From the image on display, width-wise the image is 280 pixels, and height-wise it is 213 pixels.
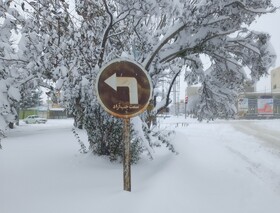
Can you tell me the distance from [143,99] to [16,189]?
2.56 meters

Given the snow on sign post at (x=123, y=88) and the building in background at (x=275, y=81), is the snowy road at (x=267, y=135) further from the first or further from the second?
the building in background at (x=275, y=81)

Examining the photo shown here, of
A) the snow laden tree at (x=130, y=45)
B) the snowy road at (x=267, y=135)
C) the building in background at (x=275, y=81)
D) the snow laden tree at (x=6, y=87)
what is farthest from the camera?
the building in background at (x=275, y=81)

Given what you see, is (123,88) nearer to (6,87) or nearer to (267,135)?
(6,87)

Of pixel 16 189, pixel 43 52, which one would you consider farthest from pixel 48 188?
pixel 43 52

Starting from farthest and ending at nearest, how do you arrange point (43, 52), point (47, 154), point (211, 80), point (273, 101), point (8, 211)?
1. point (273, 101)
2. point (211, 80)
3. point (47, 154)
4. point (43, 52)
5. point (8, 211)

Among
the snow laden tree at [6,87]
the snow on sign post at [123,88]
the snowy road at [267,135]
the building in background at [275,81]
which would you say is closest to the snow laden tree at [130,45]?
the snow laden tree at [6,87]

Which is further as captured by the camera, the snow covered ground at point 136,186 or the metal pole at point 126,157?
the metal pole at point 126,157

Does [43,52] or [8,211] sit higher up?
[43,52]

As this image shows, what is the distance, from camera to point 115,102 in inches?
209

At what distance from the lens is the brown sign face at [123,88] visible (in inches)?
209

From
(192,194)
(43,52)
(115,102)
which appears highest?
(43,52)

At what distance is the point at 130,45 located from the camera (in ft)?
30.1

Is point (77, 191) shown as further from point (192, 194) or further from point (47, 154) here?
point (47, 154)

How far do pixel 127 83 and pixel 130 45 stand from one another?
3.95m
